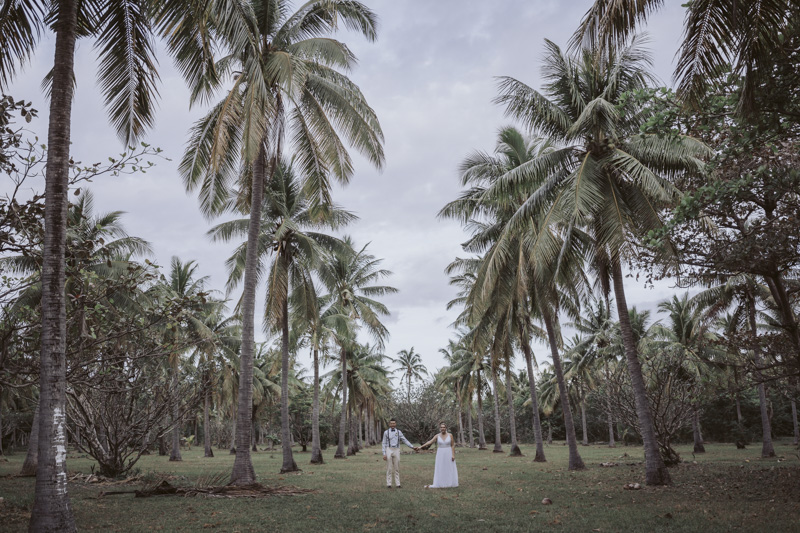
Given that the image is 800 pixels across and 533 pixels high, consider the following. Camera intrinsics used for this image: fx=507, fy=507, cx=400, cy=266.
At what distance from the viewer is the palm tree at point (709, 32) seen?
5.68 meters

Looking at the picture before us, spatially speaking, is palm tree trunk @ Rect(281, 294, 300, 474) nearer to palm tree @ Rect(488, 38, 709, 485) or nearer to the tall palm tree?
palm tree @ Rect(488, 38, 709, 485)

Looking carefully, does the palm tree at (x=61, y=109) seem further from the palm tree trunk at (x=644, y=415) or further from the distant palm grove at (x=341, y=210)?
the palm tree trunk at (x=644, y=415)

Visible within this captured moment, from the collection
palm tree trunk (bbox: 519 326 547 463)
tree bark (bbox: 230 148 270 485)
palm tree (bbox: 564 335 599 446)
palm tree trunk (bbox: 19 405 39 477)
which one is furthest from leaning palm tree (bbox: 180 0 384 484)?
palm tree (bbox: 564 335 599 446)

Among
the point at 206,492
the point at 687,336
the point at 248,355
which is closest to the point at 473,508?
the point at 206,492

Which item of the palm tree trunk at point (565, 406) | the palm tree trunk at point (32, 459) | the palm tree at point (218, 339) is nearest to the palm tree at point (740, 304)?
the palm tree trunk at point (565, 406)

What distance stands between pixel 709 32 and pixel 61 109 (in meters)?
8.40

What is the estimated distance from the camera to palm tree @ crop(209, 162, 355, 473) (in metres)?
18.2

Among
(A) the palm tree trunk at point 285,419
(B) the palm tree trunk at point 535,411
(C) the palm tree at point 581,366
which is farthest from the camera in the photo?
(C) the palm tree at point 581,366

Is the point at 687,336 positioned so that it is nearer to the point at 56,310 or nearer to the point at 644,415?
the point at 644,415

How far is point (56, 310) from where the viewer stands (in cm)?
651

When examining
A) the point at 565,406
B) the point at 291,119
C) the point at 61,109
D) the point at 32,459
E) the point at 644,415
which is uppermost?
the point at 291,119

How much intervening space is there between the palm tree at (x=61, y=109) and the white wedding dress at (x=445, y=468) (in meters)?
8.66

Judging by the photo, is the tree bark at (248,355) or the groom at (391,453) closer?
the tree bark at (248,355)

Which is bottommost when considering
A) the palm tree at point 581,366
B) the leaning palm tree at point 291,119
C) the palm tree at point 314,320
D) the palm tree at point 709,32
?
the palm tree at point 581,366
